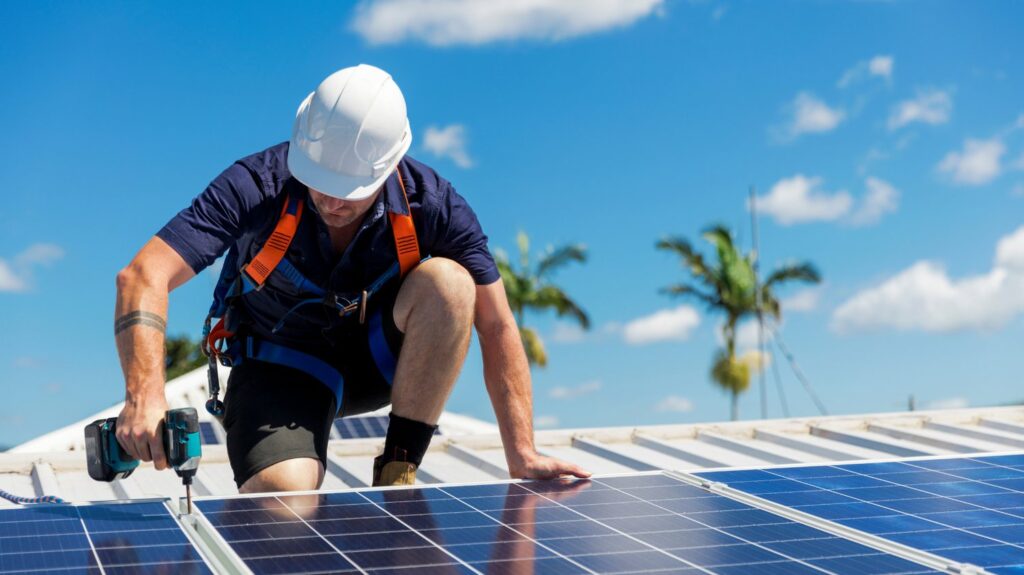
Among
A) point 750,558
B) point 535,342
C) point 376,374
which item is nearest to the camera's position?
point 750,558

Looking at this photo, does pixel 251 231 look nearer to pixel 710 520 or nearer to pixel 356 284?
pixel 356 284

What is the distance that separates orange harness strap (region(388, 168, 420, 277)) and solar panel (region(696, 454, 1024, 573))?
5.54ft

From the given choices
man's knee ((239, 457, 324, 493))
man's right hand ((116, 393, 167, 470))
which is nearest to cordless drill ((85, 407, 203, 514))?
man's right hand ((116, 393, 167, 470))

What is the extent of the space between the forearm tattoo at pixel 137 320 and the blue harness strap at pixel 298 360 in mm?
1169

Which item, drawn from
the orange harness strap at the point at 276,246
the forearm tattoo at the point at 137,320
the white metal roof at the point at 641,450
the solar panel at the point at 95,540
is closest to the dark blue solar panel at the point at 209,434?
the white metal roof at the point at 641,450

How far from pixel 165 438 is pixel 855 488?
285cm

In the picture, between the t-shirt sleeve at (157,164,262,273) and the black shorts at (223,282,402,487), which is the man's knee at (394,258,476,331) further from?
the t-shirt sleeve at (157,164,262,273)

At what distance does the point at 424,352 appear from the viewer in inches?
210

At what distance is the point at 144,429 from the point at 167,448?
133 mm

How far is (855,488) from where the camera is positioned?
484cm

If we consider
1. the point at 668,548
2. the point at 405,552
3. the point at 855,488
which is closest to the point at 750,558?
the point at 668,548

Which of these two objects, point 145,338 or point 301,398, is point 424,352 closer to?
point 301,398

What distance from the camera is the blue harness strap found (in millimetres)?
5578

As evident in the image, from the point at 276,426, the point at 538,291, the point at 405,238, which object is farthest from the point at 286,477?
the point at 538,291
